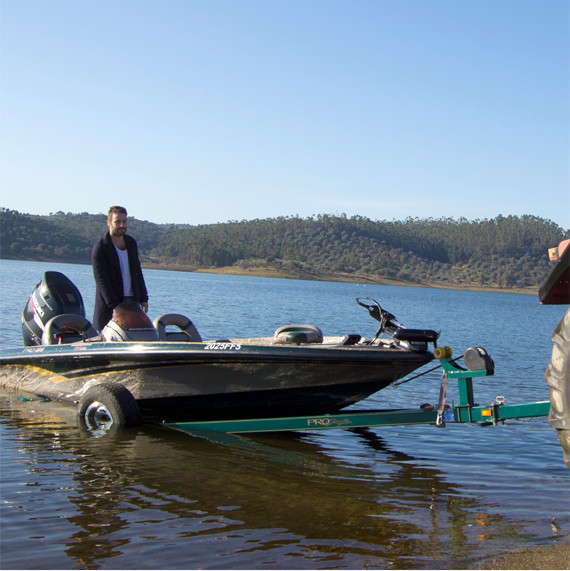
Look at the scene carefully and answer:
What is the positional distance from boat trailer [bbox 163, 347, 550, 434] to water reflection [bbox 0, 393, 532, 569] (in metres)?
0.35

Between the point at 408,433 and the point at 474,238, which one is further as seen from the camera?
the point at 474,238

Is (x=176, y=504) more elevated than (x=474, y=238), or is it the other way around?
(x=474, y=238)

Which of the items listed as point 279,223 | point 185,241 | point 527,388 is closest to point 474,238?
point 279,223

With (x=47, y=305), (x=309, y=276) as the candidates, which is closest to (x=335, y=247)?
(x=309, y=276)

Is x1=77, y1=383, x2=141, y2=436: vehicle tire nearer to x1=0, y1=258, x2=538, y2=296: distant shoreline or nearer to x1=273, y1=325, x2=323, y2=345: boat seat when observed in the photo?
x1=273, y1=325, x2=323, y2=345: boat seat

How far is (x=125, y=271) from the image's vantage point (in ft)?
24.4

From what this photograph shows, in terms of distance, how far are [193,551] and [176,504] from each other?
877mm

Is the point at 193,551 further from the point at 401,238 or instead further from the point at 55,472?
the point at 401,238

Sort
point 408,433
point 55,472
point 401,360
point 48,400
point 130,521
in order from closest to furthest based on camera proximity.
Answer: point 130,521, point 55,472, point 401,360, point 408,433, point 48,400

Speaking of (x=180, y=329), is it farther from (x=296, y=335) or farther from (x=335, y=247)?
(x=335, y=247)

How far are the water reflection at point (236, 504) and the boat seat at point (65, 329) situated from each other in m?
1.20

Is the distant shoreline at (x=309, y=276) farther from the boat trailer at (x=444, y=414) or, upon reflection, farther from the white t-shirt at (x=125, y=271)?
the boat trailer at (x=444, y=414)

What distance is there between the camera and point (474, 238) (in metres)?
152

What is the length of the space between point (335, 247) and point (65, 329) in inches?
5615
